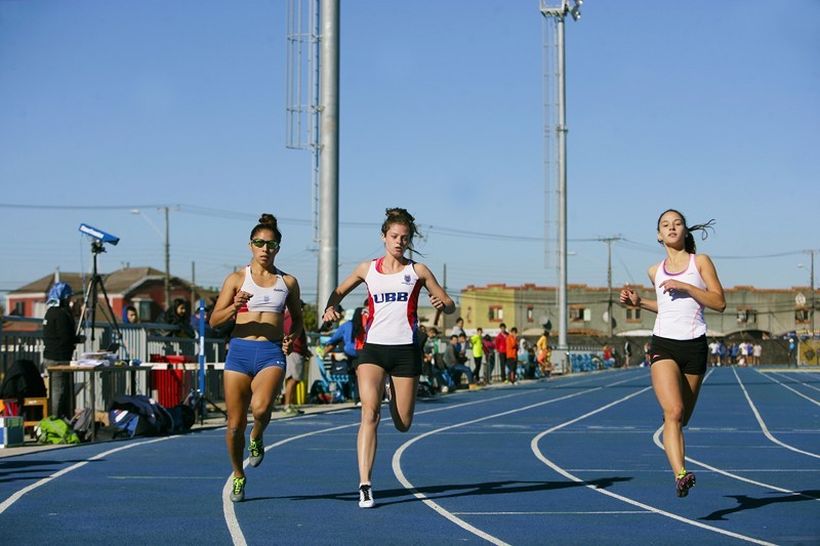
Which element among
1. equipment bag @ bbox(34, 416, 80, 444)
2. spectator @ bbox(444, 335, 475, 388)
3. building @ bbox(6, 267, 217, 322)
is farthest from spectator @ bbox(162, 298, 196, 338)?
building @ bbox(6, 267, 217, 322)

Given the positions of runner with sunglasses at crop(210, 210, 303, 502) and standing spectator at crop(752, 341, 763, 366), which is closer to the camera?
runner with sunglasses at crop(210, 210, 303, 502)

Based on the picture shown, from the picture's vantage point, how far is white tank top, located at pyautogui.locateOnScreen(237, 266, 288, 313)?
9.12 metres

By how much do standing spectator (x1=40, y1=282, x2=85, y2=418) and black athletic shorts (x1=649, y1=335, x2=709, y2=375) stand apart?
29.0ft

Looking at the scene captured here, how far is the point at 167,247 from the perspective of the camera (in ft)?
287

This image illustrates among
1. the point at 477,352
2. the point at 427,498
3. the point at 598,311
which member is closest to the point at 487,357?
the point at 477,352

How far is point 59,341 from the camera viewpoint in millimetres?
15391

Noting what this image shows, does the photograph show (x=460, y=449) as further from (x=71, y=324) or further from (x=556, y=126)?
(x=556, y=126)

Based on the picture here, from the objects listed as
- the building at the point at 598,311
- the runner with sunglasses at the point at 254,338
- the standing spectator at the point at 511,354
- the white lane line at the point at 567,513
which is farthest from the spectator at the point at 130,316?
the building at the point at 598,311

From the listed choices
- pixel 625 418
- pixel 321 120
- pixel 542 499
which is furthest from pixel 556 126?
pixel 542 499

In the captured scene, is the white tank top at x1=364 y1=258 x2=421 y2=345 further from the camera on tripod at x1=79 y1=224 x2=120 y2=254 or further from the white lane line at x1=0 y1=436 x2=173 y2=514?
the camera on tripod at x1=79 y1=224 x2=120 y2=254

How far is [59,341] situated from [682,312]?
29.5 feet

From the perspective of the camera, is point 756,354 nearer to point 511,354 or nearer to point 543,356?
point 543,356

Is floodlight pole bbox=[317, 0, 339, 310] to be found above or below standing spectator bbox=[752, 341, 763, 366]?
above

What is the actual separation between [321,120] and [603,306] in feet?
357
